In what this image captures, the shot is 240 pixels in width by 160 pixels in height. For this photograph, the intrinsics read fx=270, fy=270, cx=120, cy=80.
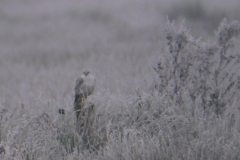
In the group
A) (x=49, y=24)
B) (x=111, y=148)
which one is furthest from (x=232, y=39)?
(x=49, y=24)

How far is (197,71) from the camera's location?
3961 millimetres

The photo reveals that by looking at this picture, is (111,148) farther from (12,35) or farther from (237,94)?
(12,35)

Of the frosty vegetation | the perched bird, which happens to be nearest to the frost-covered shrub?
the frosty vegetation

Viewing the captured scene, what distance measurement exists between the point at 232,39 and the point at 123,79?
2483 millimetres

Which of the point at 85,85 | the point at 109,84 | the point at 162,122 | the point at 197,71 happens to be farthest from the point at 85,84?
the point at 109,84

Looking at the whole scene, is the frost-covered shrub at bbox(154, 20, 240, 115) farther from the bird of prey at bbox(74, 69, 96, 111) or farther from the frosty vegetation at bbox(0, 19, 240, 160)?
the bird of prey at bbox(74, 69, 96, 111)

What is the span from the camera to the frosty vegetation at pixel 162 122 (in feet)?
8.60

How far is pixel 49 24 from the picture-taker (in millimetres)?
9859

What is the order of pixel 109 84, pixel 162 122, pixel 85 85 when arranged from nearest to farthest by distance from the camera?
pixel 85 85, pixel 162 122, pixel 109 84

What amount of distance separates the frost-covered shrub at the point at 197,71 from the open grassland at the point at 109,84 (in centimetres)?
3

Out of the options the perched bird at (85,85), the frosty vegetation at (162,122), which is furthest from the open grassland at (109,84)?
the perched bird at (85,85)

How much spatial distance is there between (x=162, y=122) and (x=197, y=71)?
1.24m

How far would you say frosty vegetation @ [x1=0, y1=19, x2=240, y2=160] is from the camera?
262cm

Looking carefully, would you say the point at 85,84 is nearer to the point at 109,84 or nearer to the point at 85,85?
the point at 85,85
